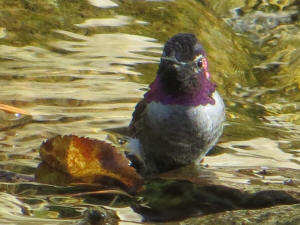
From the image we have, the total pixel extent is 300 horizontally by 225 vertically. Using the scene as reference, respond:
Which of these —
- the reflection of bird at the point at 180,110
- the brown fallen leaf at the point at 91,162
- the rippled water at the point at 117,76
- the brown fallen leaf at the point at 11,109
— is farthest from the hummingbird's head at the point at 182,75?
the brown fallen leaf at the point at 11,109

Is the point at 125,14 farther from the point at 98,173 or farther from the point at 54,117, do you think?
the point at 98,173

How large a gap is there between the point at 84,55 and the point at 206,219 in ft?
11.7

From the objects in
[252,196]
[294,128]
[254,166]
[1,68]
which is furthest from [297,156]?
[1,68]

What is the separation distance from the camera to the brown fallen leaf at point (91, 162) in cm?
409

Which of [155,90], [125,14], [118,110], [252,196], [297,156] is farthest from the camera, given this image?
[125,14]

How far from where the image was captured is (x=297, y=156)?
5.41m

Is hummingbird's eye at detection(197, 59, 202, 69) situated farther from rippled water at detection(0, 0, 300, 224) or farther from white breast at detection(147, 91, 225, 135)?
→ rippled water at detection(0, 0, 300, 224)

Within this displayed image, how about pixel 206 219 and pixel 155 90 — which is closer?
pixel 206 219

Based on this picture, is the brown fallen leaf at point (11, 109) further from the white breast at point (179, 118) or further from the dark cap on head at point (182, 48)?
the dark cap on head at point (182, 48)

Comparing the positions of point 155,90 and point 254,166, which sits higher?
point 155,90

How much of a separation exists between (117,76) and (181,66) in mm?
2101

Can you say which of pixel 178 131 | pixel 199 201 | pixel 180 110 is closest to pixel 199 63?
pixel 180 110

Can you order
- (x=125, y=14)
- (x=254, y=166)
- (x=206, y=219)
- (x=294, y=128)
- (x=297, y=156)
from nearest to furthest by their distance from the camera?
(x=206, y=219), (x=254, y=166), (x=297, y=156), (x=294, y=128), (x=125, y=14)

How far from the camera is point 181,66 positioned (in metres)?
4.56
